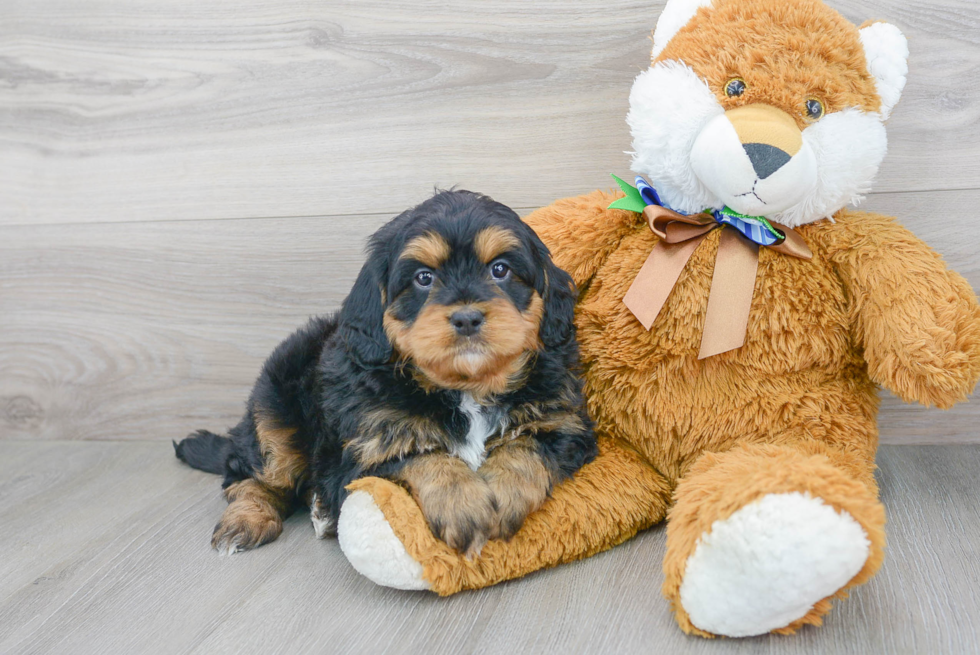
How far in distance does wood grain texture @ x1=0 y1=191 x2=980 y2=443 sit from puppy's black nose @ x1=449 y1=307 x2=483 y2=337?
1.11m

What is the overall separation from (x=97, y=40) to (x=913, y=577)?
2.98 metres

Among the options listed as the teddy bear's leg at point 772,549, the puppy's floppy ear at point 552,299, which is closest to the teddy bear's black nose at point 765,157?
the puppy's floppy ear at point 552,299

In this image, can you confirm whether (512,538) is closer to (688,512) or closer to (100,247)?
(688,512)

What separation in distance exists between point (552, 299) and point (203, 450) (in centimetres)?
148

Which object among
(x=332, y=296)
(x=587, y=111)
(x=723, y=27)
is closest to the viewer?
(x=723, y=27)

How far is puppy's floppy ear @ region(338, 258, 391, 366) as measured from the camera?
1773 millimetres

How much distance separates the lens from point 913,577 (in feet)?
5.48

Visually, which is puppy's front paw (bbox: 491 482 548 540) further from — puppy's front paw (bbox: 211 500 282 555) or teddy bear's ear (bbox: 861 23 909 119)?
teddy bear's ear (bbox: 861 23 909 119)

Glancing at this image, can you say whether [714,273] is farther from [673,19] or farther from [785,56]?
[673,19]

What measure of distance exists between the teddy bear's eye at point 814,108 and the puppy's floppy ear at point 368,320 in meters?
1.04

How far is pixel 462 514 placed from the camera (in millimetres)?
1644

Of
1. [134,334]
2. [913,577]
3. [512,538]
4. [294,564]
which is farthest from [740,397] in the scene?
[134,334]

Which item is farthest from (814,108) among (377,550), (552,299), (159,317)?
(159,317)

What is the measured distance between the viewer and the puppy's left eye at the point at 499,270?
1.72m
